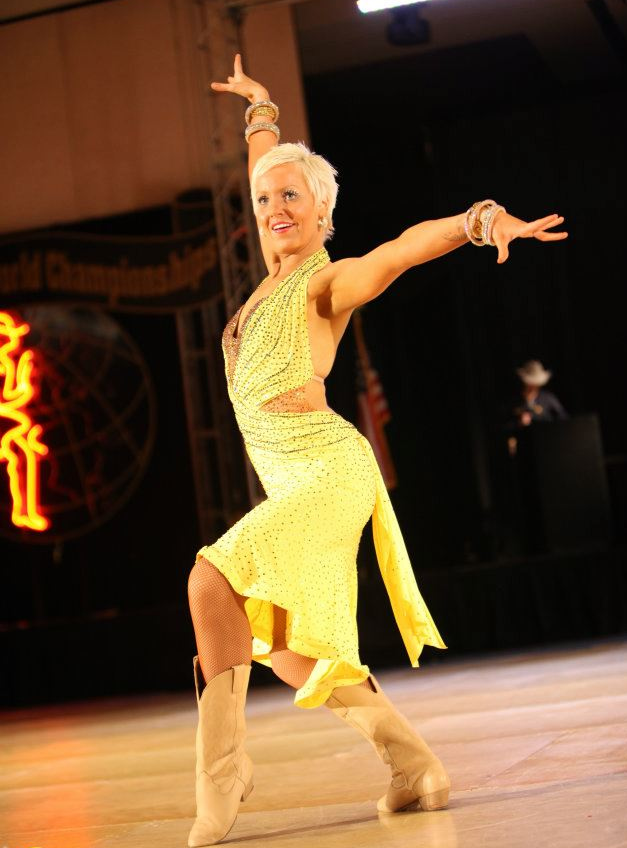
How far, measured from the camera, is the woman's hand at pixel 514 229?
2.10 m

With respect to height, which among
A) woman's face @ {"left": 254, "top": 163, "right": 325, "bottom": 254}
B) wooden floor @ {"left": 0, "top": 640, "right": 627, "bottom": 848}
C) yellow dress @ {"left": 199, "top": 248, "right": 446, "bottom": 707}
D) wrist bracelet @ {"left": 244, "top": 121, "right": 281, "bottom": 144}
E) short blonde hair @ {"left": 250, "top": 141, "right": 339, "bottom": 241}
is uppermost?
wrist bracelet @ {"left": 244, "top": 121, "right": 281, "bottom": 144}

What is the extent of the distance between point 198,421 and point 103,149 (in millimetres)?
2236

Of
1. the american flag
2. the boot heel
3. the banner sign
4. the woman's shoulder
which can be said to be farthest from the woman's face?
the american flag

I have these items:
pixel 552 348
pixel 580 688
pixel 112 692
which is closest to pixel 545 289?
pixel 552 348

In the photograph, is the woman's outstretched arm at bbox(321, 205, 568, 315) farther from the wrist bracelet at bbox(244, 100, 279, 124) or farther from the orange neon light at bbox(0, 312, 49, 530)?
the orange neon light at bbox(0, 312, 49, 530)

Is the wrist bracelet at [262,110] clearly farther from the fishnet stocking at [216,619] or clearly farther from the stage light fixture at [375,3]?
the stage light fixture at [375,3]

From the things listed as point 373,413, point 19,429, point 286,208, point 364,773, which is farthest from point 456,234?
point 373,413

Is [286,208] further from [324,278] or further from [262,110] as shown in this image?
[262,110]

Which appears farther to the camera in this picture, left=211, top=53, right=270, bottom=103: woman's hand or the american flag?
the american flag

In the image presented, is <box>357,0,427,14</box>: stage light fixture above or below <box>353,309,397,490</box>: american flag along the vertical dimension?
above

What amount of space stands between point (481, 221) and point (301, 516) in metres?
0.66

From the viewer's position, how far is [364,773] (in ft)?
10.1

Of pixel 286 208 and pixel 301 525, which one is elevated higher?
pixel 286 208

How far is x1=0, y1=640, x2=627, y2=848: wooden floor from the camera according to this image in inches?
88.7
